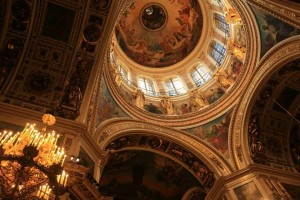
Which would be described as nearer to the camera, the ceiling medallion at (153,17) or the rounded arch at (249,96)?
the rounded arch at (249,96)

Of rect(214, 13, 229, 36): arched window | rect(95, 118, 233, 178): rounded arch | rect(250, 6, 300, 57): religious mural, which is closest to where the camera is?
rect(250, 6, 300, 57): religious mural

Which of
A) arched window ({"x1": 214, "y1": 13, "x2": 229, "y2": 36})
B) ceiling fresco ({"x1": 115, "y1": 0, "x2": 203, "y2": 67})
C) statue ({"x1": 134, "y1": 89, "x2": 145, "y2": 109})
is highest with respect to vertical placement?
ceiling fresco ({"x1": 115, "y1": 0, "x2": 203, "y2": 67})

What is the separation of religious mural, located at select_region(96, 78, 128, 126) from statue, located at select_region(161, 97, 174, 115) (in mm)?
2896

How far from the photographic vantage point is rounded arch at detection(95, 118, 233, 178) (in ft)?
42.0

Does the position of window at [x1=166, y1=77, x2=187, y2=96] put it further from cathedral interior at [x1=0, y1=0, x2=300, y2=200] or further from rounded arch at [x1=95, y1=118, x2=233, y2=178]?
rounded arch at [x1=95, y1=118, x2=233, y2=178]

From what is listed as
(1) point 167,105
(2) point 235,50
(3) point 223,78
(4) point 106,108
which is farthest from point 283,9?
(1) point 167,105

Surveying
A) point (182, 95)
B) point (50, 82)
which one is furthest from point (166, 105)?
point (50, 82)

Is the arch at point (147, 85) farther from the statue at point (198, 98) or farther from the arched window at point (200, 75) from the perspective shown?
the arched window at point (200, 75)

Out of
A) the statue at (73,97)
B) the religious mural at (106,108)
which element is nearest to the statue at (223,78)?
the religious mural at (106,108)

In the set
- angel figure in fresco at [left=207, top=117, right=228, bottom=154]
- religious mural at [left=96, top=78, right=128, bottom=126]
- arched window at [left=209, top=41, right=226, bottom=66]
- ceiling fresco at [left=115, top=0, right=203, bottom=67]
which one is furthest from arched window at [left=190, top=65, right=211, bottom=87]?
religious mural at [left=96, top=78, right=128, bottom=126]

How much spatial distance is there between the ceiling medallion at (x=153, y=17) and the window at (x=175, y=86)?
375 cm

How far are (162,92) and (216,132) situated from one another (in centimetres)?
423

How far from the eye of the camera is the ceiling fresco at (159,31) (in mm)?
18750

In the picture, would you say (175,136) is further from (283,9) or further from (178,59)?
(283,9)
